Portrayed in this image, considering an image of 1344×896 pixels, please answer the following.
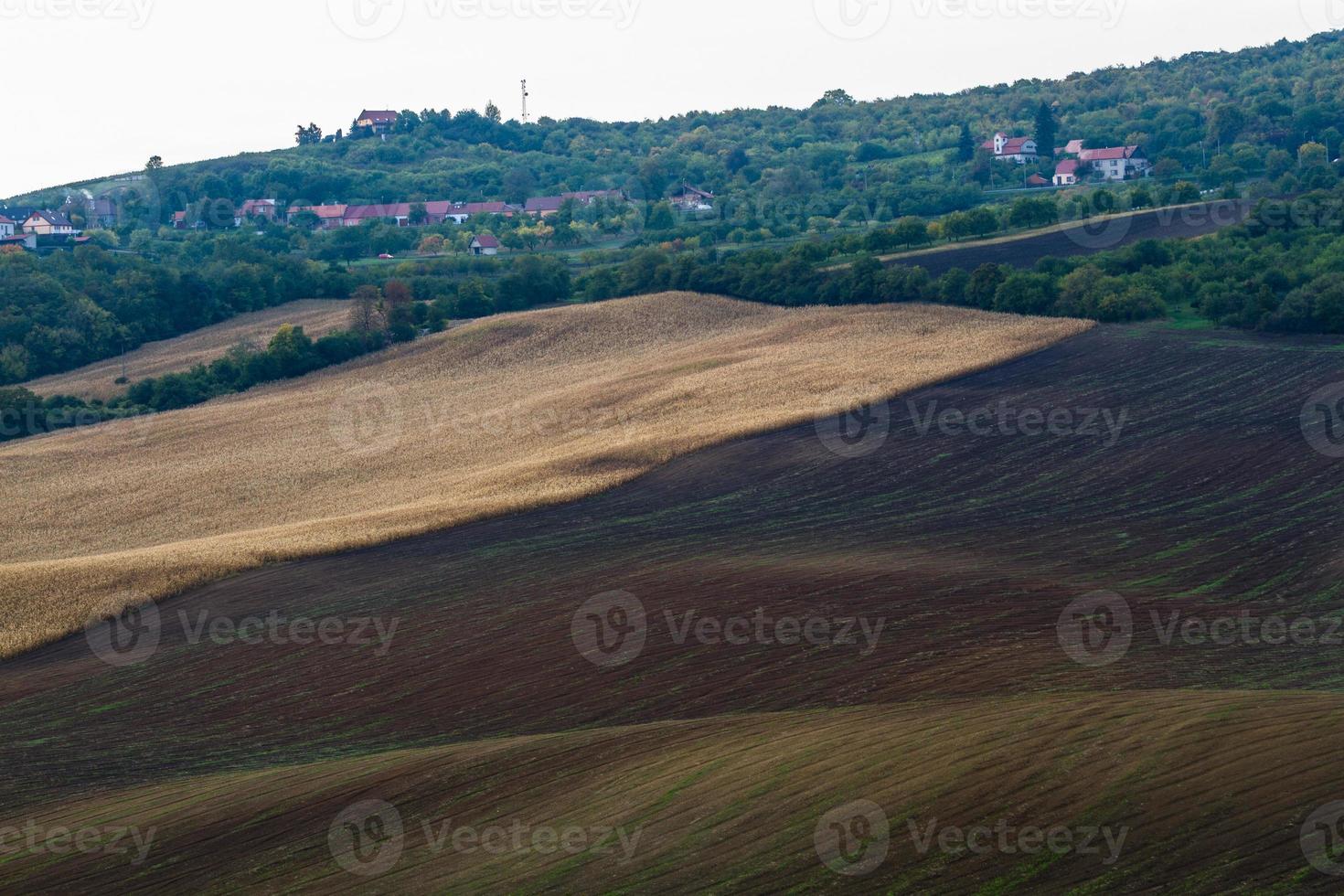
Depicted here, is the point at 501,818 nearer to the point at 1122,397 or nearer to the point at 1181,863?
the point at 1181,863

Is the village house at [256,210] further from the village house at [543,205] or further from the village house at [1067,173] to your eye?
the village house at [1067,173]

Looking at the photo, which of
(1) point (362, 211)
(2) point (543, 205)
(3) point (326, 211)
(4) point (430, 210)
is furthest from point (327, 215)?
(2) point (543, 205)

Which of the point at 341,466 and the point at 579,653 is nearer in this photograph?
the point at 579,653

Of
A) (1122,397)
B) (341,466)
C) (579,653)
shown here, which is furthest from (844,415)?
(579,653)

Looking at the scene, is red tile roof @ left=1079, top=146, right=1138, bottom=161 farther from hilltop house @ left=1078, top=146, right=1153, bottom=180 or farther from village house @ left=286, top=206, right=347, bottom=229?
village house @ left=286, top=206, right=347, bottom=229

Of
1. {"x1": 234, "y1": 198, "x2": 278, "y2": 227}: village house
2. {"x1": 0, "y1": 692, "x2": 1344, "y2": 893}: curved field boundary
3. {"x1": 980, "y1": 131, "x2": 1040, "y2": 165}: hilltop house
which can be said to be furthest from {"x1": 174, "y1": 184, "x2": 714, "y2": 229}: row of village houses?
{"x1": 0, "y1": 692, "x2": 1344, "y2": 893}: curved field boundary
